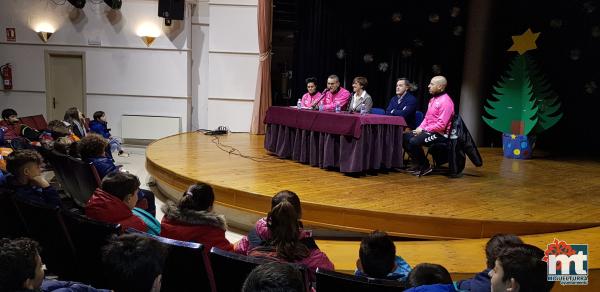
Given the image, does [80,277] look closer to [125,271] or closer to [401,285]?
[125,271]

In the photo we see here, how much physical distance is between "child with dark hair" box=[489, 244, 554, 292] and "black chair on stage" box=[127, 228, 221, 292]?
106 centimetres

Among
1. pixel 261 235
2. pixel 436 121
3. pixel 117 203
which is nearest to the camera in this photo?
pixel 261 235

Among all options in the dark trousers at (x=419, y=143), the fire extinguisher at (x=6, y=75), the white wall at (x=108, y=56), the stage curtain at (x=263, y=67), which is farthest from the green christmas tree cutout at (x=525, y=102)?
the fire extinguisher at (x=6, y=75)

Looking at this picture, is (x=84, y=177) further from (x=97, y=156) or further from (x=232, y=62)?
(x=232, y=62)

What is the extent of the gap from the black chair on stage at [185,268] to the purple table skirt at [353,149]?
2992 millimetres

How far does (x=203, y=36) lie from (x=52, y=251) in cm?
661

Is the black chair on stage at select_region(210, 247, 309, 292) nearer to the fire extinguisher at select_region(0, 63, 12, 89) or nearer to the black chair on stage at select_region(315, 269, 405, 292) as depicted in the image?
the black chair on stage at select_region(315, 269, 405, 292)

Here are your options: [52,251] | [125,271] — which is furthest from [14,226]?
[125,271]

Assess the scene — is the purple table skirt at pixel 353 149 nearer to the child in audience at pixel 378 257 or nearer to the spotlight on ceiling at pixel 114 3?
the child in audience at pixel 378 257

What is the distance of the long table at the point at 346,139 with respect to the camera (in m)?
4.71

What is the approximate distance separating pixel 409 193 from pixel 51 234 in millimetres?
2910

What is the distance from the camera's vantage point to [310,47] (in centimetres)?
824

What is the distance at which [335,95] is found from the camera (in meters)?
6.14

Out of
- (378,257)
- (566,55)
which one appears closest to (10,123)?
(378,257)
